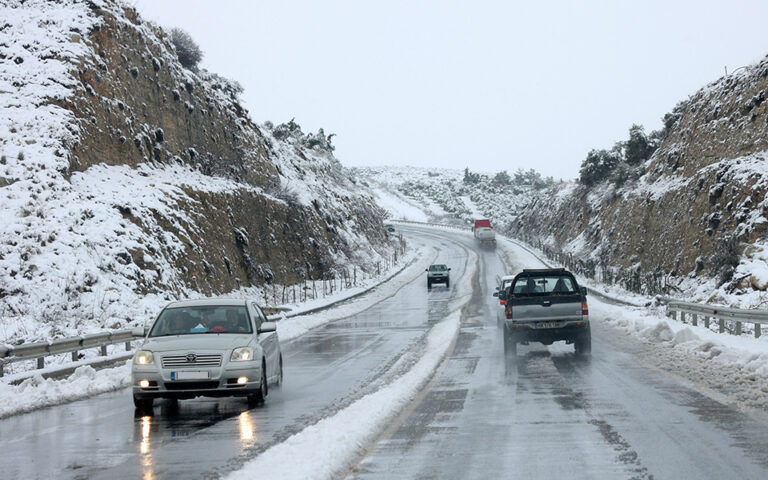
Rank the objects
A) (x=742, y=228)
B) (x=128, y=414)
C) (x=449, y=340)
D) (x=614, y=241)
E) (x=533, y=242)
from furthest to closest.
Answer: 1. (x=533, y=242)
2. (x=614, y=241)
3. (x=742, y=228)
4. (x=449, y=340)
5. (x=128, y=414)

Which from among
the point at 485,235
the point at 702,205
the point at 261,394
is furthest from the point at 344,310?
the point at 485,235

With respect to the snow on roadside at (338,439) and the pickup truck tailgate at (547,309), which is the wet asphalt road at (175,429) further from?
the pickup truck tailgate at (547,309)

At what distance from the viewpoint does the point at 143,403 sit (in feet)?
37.8

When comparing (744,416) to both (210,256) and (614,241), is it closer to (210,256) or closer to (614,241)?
(210,256)

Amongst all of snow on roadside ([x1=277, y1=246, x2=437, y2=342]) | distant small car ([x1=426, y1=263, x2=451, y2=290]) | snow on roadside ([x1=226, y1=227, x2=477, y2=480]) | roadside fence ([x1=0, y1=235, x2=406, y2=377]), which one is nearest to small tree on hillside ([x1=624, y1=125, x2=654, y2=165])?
snow on roadside ([x1=277, y1=246, x2=437, y2=342])

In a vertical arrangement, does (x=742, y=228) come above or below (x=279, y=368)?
above

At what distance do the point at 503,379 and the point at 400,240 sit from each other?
235ft

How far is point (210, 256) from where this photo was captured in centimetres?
3444

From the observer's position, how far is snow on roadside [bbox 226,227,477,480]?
276 inches

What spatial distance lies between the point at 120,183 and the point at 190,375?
75.1 feet

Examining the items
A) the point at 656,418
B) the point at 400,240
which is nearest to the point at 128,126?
the point at 656,418

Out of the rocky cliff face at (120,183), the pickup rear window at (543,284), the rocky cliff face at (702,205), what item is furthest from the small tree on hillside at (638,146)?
the pickup rear window at (543,284)

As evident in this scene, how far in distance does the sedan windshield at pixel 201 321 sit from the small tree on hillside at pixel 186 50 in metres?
40.9

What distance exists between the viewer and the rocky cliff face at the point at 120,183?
2514cm
